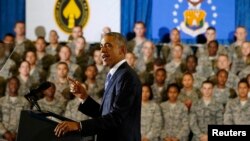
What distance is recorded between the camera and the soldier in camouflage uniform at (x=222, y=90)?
7199mm

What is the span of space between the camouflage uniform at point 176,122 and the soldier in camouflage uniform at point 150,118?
0.29ft

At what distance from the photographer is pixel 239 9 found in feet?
31.7

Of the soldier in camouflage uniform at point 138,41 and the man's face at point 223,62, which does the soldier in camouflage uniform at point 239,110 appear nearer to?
the man's face at point 223,62

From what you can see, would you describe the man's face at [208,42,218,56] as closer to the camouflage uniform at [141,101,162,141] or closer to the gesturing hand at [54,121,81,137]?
the camouflage uniform at [141,101,162,141]

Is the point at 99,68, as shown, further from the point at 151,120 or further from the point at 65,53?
the point at 151,120

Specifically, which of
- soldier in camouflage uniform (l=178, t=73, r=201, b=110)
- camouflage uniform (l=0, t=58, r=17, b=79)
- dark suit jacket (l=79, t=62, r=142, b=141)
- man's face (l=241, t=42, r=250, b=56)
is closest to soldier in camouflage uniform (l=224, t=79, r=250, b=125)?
soldier in camouflage uniform (l=178, t=73, r=201, b=110)

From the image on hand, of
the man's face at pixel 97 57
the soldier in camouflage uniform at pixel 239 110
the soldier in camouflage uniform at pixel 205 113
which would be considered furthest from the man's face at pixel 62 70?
the soldier in camouflage uniform at pixel 239 110

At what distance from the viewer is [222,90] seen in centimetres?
727

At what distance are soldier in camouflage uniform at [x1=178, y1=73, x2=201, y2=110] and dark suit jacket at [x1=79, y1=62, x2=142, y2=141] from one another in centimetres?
436

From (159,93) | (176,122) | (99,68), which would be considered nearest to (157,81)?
(159,93)

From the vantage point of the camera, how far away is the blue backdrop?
9.66m

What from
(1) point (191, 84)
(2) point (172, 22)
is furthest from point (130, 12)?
(1) point (191, 84)

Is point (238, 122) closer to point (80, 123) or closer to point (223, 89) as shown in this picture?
point (223, 89)

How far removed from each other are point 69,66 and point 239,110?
258cm
